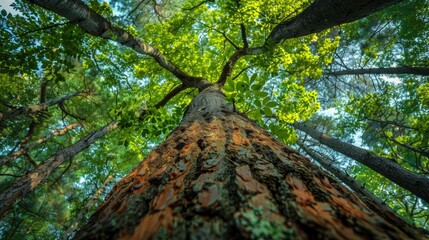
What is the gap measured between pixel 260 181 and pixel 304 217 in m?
0.24

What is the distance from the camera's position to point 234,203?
641 mm

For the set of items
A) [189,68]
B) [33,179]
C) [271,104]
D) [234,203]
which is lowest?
[234,203]

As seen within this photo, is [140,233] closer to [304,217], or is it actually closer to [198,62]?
[304,217]

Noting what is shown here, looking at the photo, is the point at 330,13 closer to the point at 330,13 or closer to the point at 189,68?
the point at 330,13

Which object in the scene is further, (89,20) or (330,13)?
(89,20)

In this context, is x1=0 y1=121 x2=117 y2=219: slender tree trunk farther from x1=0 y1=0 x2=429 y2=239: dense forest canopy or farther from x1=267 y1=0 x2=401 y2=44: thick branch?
x1=267 y1=0 x2=401 y2=44: thick branch

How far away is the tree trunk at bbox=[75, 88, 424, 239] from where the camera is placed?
0.54 m

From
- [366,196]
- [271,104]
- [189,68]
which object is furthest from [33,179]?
[366,196]

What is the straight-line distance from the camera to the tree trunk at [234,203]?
0.54 meters

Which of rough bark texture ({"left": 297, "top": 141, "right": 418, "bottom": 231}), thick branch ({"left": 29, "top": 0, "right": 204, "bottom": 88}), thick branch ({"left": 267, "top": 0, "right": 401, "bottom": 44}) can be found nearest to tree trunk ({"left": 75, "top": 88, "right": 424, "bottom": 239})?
rough bark texture ({"left": 297, "top": 141, "right": 418, "bottom": 231})

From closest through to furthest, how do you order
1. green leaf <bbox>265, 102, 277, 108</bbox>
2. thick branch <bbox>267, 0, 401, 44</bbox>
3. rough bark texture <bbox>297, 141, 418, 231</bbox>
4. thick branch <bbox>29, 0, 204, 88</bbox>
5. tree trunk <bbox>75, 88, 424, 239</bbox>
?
tree trunk <bbox>75, 88, 424, 239</bbox> < rough bark texture <bbox>297, 141, 418, 231</bbox> < green leaf <bbox>265, 102, 277, 108</bbox> < thick branch <bbox>267, 0, 401, 44</bbox> < thick branch <bbox>29, 0, 204, 88</bbox>

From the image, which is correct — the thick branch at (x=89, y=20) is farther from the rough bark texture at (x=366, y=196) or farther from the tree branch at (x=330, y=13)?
the rough bark texture at (x=366, y=196)

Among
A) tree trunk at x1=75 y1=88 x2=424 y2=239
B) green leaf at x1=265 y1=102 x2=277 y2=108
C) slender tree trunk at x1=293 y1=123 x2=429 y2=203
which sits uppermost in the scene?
slender tree trunk at x1=293 y1=123 x2=429 y2=203

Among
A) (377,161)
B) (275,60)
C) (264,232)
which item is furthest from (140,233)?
(377,161)
